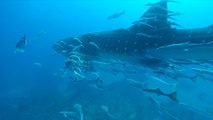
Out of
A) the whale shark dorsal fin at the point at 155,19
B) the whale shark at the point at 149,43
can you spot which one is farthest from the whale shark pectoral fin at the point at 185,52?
the whale shark dorsal fin at the point at 155,19

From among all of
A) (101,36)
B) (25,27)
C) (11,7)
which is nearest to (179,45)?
(101,36)

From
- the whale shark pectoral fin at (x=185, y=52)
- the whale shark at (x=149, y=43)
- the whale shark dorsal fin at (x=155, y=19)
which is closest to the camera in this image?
the whale shark pectoral fin at (x=185, y=52)

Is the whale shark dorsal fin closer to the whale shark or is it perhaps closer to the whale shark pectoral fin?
the whale shark

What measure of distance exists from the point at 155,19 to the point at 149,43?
21.1 inches

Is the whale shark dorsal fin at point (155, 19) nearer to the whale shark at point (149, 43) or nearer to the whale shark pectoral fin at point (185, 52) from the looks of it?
the whale shark at point (149, 43)

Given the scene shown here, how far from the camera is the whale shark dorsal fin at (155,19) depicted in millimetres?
4887

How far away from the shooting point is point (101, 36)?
216 inches

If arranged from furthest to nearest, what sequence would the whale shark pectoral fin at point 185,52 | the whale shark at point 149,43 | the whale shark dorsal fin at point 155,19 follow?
the whale shark dorsal fin at point 155,19, the whale shark at point 149,43, the whale shark pectoral fin at point 185,52

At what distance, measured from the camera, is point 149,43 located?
4789 millimetres

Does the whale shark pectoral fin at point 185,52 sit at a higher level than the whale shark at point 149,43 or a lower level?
lower

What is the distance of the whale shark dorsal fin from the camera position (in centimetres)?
489

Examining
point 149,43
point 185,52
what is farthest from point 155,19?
point 185,52

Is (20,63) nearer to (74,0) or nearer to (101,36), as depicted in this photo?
(101,36)

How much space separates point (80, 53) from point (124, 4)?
14331 centimetres
